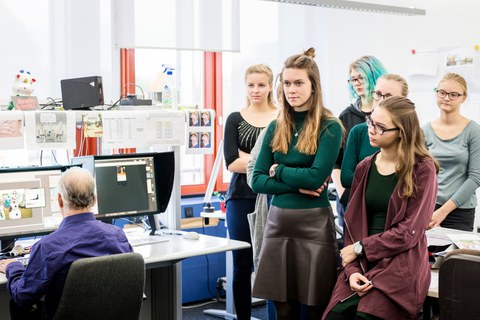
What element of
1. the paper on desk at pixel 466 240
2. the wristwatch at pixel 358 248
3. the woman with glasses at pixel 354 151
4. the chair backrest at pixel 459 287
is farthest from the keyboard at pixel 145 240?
the chair backrest at pixel 459 287

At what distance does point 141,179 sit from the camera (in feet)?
11.3

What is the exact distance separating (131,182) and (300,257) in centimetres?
107

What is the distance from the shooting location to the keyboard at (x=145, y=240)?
3273 mm

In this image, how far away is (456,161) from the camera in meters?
3.53

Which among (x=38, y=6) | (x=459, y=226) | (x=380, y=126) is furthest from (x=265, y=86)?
(x=38, y=6)

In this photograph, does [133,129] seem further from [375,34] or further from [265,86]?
[375,34]

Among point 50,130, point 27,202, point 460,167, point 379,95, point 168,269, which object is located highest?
point 379,95

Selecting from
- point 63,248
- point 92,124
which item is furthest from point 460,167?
point 63,248

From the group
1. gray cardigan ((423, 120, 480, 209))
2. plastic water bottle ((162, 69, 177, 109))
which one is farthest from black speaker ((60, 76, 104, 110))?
gray cardigan ((423, 120, 480, 209))

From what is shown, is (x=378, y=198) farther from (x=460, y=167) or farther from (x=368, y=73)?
(x=460, y=167)

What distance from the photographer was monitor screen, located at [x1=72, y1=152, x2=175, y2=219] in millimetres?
3332

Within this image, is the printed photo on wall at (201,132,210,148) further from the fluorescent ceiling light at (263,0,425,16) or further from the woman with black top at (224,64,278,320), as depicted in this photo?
the fluorescent ceiling light at (263,0,425,16)

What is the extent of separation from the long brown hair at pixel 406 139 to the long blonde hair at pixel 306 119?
297 millimetres

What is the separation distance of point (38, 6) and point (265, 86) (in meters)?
1.56
